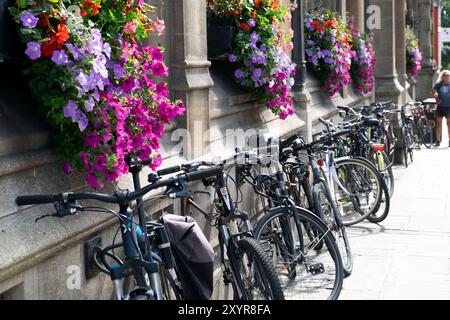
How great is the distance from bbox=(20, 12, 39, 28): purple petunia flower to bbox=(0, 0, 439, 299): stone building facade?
12 centimetres

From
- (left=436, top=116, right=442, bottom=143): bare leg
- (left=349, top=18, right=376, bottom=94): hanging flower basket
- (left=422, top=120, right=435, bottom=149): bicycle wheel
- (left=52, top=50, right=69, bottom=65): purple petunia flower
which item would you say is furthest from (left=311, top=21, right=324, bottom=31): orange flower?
(left=436, top=116, right=442, bottom=143): bare leg

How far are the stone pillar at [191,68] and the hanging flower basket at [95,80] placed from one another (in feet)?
3.26

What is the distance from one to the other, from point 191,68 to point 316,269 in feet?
4.87

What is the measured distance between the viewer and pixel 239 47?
6.37 meters

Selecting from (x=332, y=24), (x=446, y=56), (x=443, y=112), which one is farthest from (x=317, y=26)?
(x=446, y=56)

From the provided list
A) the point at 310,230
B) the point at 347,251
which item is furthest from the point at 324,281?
the point at 347,251

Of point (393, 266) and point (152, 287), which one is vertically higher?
point (152, 287)

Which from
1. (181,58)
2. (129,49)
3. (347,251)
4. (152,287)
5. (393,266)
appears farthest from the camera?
(393,266)

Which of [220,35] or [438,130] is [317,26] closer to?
[220,35]

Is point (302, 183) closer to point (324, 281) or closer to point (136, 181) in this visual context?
point (324, 281)

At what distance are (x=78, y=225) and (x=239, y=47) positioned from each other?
3.06 meters

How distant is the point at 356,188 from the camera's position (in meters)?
7.70

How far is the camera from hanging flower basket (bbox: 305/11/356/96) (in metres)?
9.62
